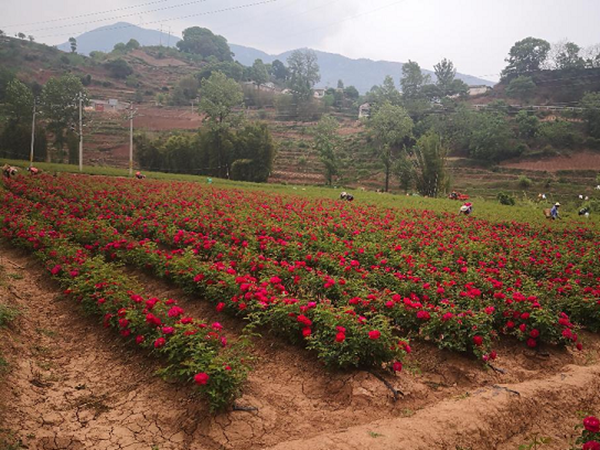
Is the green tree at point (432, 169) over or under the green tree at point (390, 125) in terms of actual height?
under

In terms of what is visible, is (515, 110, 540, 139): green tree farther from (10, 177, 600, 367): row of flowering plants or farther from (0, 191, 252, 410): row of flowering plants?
(0, 191, 252, 410): row of flowering plants

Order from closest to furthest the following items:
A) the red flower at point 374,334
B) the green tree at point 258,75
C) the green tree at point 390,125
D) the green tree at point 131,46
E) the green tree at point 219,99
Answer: the red flower at point 374,334 < the green tree at point 219,99 < the green tree at point 390,125 < the green tree at point 258,75 < the green tree at point 131,46

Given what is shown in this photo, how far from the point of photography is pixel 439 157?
4397 centimetres

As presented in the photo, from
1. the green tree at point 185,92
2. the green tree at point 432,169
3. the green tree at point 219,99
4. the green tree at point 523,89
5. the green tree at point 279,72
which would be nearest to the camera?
the green tree at point 432,169

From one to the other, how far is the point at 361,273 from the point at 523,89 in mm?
90022

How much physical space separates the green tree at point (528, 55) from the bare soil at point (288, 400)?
106848mm

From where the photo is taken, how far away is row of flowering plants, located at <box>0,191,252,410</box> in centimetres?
420

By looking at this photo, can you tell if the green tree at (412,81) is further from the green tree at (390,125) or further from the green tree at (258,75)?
the green tree at (258,75)

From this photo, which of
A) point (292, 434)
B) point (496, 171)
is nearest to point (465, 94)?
point (496, 171)

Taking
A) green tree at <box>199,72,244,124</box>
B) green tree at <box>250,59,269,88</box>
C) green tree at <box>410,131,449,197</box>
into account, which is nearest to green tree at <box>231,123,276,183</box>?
green tree at <box>199,72,244,124</box>

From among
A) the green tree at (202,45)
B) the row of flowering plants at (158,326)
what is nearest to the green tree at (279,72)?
the green tree at (202,45)

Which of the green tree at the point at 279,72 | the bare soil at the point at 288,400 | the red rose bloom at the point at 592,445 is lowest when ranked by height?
the bare soil at the point at 288,400

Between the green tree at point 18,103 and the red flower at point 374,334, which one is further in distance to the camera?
the green tree at point 18,103

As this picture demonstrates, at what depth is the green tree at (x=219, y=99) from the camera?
52531 mm
